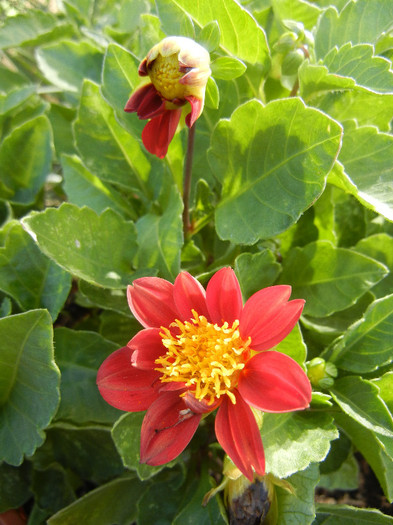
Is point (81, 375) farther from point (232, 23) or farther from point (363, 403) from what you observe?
point (232, 23)

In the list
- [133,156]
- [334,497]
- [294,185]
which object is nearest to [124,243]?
[133,156]

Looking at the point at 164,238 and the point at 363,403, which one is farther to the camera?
the point at 164,238

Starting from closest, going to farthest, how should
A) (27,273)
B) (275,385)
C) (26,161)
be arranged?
(275,385)
(27,273)
(26,161)

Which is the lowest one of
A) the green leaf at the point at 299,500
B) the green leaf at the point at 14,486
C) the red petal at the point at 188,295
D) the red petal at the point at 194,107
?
the green leaf at the point at 14,486

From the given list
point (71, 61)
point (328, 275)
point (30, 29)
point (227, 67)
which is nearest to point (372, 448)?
point (328, 275)

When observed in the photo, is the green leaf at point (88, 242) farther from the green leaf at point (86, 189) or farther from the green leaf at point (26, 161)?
the green leaf at point (26, 161)

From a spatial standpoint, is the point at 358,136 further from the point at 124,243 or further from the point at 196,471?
the point at 196,471

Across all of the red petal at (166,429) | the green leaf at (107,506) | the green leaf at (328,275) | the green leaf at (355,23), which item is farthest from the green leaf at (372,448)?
the green leaf at (355,23)

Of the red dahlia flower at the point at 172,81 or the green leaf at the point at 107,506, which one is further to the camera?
the green leaf at the point at 107,506

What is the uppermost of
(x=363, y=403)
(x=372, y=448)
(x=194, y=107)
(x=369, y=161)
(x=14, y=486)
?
(x=194, y=107)
